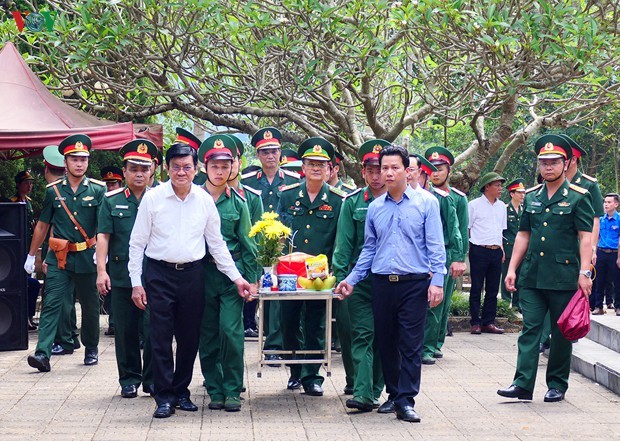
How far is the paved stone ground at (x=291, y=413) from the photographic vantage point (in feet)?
24.8

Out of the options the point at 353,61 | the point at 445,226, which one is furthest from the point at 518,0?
the point at 445,226

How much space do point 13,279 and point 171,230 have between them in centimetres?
425

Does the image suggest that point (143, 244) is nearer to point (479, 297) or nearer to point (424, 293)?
point (424, 293)

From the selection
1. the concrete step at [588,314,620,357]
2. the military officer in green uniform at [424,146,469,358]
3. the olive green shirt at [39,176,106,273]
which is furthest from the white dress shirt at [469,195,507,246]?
the olive green shirt at [39,176,106,273]

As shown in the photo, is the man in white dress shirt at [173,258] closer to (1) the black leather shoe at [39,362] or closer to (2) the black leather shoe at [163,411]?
(2) the black leather shoe at [163,411]

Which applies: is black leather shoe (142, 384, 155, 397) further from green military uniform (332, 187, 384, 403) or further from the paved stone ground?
green military uniform (332, 187, 384, 403)

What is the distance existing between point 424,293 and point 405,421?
0.94 m

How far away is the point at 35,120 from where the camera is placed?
42.2ft

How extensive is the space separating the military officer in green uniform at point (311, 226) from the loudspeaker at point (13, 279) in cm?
323

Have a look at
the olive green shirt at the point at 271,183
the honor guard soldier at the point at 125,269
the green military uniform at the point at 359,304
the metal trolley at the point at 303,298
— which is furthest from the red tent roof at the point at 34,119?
the green military uniform at the point at 359,304

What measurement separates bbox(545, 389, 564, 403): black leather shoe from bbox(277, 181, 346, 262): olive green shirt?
7.46 ft

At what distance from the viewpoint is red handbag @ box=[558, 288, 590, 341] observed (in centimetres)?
853

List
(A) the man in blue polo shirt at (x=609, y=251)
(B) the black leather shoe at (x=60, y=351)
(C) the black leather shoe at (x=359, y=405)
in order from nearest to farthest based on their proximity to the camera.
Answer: (C) the black leather shoe at (x=359, y=405), (B) the black leather shoe at (x=60, y=351), (A) the man in blue polo shirt at (x=609, y=251)

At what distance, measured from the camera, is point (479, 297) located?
46.6 feet
